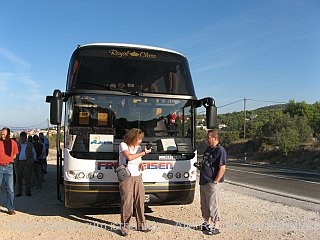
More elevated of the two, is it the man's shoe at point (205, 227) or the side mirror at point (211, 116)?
the side mirror at point (211, 116)

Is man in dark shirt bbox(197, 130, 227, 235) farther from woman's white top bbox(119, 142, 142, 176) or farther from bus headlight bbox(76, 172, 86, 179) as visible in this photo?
bus headlight bbox(76, 172, 86, 179)

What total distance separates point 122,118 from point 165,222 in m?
2.19

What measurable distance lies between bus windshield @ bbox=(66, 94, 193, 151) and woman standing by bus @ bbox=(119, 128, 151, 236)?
0.69m

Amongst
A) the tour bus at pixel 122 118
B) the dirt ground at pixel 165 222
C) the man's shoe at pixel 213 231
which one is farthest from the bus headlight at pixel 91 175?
the man's shoe at pixel 213 231

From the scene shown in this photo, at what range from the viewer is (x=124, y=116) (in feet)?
23.6

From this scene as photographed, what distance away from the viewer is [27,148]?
34.4 ft

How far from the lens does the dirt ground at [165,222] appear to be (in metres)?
6.41

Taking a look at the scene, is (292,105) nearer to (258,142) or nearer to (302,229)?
(258,142)

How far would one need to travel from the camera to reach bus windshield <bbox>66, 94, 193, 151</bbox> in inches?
276

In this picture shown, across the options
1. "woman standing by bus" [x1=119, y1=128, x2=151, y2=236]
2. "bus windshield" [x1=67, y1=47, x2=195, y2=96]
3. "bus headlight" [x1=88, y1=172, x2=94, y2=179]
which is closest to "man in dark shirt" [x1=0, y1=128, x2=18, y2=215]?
"bus windshield" [x1=67, y1=47, x2=195, y2=96]

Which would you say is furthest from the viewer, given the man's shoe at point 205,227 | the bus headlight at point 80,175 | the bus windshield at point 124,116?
the bus windshield at point 124,116

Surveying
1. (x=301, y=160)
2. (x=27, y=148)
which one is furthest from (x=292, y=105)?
(x=27, y=148)

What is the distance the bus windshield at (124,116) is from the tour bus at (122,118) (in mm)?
18

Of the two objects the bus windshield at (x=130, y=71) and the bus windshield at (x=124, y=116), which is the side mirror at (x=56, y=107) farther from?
the bus windshield at (x=130, y=71)
